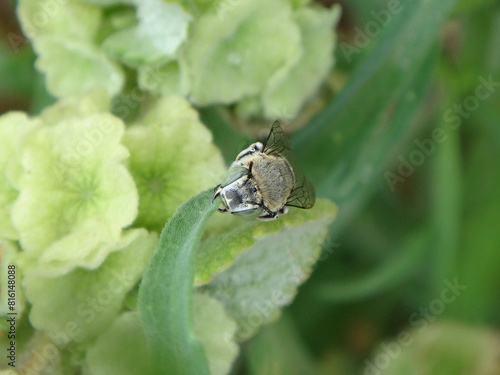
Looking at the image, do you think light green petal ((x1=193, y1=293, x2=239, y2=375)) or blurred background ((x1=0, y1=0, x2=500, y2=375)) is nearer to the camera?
light green petal ((x1=193, y1=293, x2=239, y2=375))

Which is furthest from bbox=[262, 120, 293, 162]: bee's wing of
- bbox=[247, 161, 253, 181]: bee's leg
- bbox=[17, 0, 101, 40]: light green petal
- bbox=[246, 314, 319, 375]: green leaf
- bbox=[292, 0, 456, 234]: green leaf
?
bbox=[246, 314, 319, 375]: green leaf

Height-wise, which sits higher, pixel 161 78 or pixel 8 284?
pixel 161 78

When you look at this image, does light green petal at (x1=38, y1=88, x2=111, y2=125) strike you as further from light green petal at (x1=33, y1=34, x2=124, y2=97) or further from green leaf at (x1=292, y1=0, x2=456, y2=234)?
green leaf at (x1=292, y1=0, x2=456, y2=234)

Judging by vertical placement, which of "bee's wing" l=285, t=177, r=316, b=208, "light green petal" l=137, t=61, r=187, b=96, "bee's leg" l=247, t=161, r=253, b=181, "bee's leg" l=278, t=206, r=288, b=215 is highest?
"bee's leg" l=247, t=161, r=253, b=181

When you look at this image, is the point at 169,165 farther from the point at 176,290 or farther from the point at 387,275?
the point at 387,275

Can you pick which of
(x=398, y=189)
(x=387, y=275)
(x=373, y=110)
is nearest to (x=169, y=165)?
(x=373, y=110)

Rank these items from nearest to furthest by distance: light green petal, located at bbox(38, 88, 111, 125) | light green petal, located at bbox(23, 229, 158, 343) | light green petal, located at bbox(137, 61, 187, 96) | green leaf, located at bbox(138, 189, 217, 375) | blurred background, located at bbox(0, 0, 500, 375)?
green leaf, located at bbox(138, 189, 217, 375), light green petal, located at bbox(23, 229, 158, 343), light green petal, located at bbox(38, 88, 111, 125), light green petal, located at bbox(137, 61, 187, 96), blurred background, located at bbox(0, 0, 500, 375)

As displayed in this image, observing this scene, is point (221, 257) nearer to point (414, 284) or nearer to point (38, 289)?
point (38, 289)
